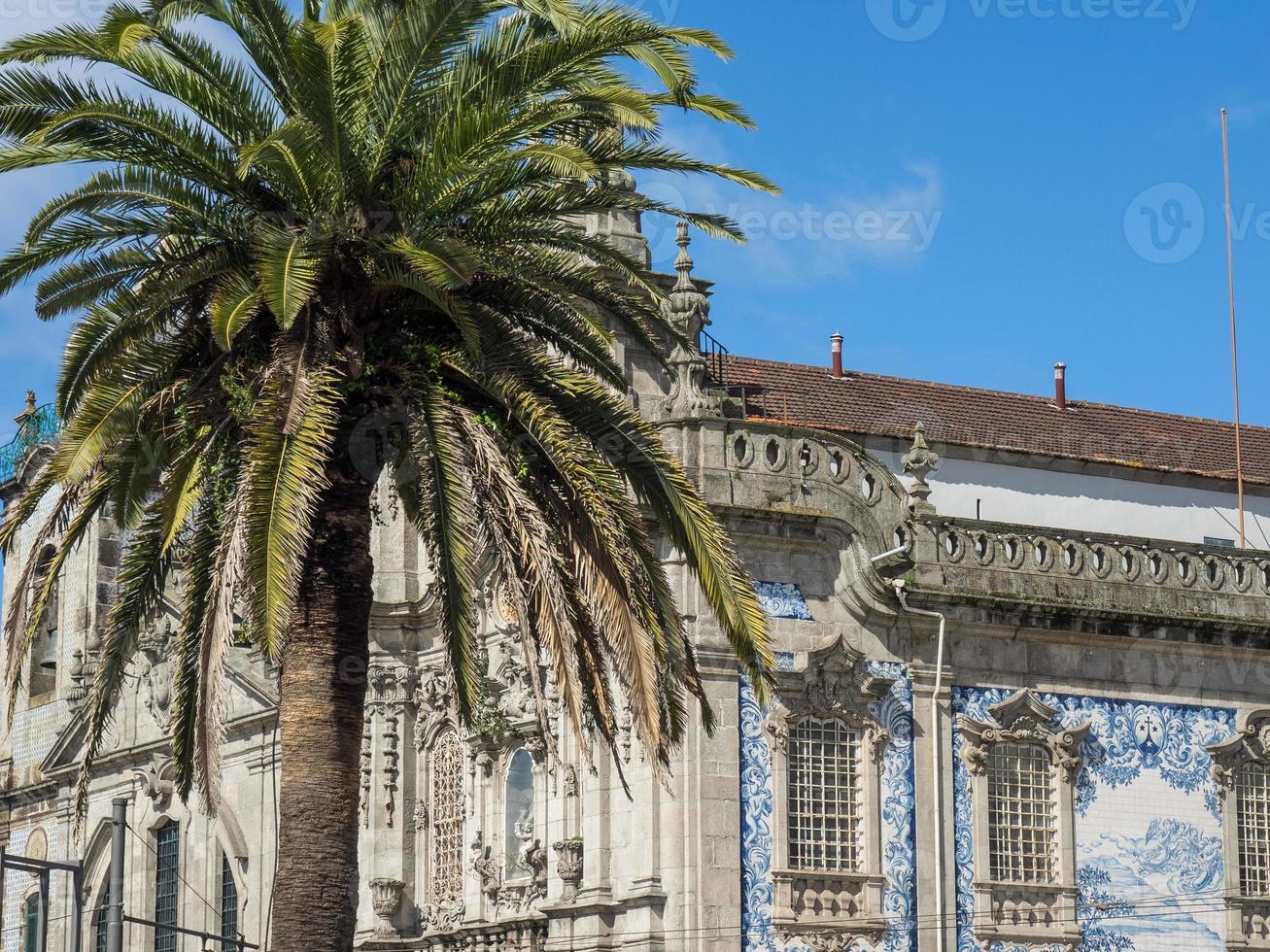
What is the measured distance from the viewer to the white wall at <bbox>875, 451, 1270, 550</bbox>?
122 ft

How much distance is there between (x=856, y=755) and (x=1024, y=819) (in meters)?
2.57

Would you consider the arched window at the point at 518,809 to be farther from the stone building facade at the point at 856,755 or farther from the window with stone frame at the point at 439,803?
the window with stone frame at the point at 439,803

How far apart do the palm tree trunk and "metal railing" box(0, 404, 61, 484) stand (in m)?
26.7

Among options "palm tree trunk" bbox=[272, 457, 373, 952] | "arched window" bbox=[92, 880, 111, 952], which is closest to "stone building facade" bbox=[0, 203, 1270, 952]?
"arched window" bbox=[92, 880, 111, 952]

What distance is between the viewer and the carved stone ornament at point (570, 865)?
30.1m

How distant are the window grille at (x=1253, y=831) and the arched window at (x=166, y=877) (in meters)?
16.2

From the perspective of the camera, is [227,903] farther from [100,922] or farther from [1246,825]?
[1246,825]

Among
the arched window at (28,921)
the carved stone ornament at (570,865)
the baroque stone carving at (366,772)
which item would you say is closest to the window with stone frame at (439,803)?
the baroque stone carving at (366,772)

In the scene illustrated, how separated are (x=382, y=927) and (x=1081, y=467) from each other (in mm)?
12863

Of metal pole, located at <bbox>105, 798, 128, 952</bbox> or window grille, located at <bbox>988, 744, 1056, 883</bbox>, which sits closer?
metal pole, located at <bbox>105, 798, 128, 952</bbox>

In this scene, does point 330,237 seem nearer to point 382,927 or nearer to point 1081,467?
point 382,927

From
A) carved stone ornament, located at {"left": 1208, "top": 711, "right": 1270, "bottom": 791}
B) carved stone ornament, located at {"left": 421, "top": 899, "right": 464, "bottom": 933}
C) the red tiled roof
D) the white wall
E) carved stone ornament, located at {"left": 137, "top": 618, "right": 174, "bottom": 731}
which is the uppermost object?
the red tiled roof

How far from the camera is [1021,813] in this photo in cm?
3192

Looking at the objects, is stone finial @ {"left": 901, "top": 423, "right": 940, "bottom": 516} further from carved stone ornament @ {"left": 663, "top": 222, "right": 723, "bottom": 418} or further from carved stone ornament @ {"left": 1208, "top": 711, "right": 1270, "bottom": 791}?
carved stone ornament @ {"left": 1208, "top": 711, "right": 1270, "bottom": 791}
